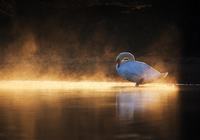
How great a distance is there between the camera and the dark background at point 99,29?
2761cm

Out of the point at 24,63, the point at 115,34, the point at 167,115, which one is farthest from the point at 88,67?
the point at 167,115

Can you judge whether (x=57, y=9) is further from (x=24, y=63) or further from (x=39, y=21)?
(x=24, y=63)

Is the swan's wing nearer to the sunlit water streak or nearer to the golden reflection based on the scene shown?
the sunlit water streak

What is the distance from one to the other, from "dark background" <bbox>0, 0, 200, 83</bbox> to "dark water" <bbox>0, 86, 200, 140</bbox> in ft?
39.9

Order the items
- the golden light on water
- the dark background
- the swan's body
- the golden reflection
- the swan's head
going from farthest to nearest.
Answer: the dark background → the swan's head → the swan's body → the golden light on water → the golden reflection

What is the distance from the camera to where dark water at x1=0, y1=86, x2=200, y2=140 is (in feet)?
29.5

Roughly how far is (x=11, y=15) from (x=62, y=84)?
9626mm

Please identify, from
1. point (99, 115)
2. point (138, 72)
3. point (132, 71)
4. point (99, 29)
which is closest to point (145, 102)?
point (99, 115)

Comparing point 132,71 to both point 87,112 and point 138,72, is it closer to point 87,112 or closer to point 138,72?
point 138,72

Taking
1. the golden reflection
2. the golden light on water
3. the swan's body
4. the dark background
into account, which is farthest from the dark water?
the dark background

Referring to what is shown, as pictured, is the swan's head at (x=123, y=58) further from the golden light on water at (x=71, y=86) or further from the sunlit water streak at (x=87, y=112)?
the sunlit water streak at (x=87, y=112)

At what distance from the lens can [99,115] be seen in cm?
1100

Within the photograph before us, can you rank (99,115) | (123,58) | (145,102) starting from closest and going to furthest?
1. (99,115)
2. (145,102)
3. (123,58)

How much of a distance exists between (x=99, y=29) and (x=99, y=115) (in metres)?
17.5
